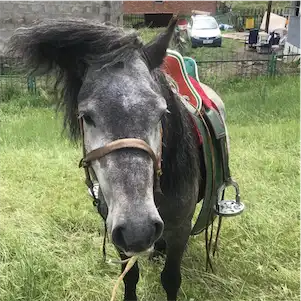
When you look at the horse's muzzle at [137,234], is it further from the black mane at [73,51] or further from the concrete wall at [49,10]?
the concrete wall at [49,10]

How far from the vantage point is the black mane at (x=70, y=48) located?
1.82 metres

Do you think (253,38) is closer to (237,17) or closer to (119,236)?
(237,17)

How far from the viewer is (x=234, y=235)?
356 cm

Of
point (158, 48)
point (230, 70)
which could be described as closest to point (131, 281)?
point (158, 48)

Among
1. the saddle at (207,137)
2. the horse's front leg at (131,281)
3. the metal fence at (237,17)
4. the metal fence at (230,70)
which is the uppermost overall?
the saddle at (207,137)

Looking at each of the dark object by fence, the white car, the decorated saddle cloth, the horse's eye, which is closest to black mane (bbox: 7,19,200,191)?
the horse's eye

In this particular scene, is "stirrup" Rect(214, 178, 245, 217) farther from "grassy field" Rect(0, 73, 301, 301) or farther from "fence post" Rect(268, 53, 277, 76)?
"fence post" Rect(268, 53, 277, 76)

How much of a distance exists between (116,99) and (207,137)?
40.3 inches

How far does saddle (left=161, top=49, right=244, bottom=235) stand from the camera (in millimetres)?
2578

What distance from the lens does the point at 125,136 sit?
5.48ft

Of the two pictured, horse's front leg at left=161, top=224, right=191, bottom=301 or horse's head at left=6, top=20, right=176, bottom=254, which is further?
horse's front leg at left=161, top=224, right=191, bottom=301

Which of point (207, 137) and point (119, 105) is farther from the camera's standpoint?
point (207, 137)

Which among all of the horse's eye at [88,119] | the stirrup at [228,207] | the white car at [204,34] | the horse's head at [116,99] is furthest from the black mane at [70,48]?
the white car at [204,34]

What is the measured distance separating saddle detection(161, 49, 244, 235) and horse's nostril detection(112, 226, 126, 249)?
3.38ft
